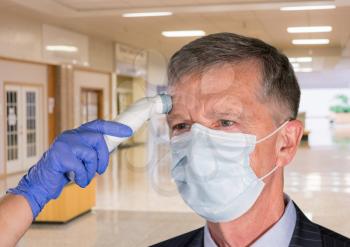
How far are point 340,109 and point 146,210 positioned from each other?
35746 mm

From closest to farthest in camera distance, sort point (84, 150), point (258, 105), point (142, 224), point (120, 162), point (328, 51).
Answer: point (84, 150), point (258, 105), point (142, 224), point (120, 162), point (328, 51)

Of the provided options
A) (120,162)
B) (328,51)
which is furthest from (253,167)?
(328,51)

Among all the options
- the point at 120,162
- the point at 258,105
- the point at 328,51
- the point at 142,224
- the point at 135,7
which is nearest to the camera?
the point at 258,105

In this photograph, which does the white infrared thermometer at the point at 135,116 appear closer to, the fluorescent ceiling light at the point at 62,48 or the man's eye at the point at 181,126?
the man's eye at the point at 181,126

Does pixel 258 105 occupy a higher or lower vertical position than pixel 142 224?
higher

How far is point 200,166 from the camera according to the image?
152cm

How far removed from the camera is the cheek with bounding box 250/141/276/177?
1553 millimetres

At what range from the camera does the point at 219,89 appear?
1476 millimetres

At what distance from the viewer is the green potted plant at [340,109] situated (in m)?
37.8

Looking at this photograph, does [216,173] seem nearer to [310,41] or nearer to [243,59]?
[243,59]

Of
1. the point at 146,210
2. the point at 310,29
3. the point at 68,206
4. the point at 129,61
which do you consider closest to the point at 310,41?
the point at 310,29

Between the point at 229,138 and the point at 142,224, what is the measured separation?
15.5 ft

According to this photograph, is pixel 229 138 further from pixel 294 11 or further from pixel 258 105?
pixel 294 11

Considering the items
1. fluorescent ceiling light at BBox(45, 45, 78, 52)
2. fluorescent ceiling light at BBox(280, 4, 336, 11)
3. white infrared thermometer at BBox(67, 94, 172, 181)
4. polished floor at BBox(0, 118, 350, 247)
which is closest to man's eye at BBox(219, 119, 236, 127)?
white infrared thermometer at BBox(67, 94, 172, 181)
